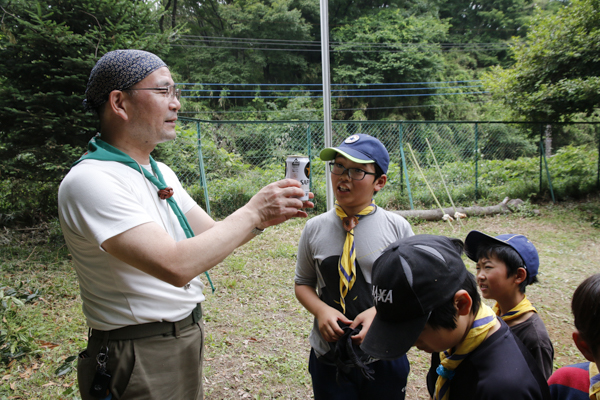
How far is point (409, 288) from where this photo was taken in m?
0.95

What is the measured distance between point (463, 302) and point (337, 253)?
696mm

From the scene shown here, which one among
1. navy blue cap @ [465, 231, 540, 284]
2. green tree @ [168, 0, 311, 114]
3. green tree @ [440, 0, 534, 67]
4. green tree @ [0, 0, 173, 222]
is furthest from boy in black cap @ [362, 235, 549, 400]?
green tree @ [440, 0, 534, 67]

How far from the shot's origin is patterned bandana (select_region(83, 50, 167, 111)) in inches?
51.3

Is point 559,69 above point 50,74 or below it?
above

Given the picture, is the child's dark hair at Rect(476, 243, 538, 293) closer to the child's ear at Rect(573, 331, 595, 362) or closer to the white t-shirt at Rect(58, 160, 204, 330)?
the child's ear at Rect(573, 331, 595, 362)

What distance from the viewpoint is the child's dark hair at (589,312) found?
3.08 feet

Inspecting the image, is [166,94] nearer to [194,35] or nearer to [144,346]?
[144,346]

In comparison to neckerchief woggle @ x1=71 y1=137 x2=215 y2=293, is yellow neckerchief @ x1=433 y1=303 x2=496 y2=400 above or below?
below

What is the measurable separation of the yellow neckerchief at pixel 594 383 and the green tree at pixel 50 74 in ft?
18.7

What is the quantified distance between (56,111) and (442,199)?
8.00 meters

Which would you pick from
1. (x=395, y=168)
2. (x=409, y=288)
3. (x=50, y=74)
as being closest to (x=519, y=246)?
(x=409, y=288)

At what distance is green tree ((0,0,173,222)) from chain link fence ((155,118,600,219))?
262cm

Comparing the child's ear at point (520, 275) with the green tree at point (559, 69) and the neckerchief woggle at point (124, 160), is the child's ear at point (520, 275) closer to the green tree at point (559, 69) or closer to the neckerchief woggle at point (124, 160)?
the neckerchief woggle at point (124, 160)

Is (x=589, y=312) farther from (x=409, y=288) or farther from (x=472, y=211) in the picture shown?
(x=472, y=211)
